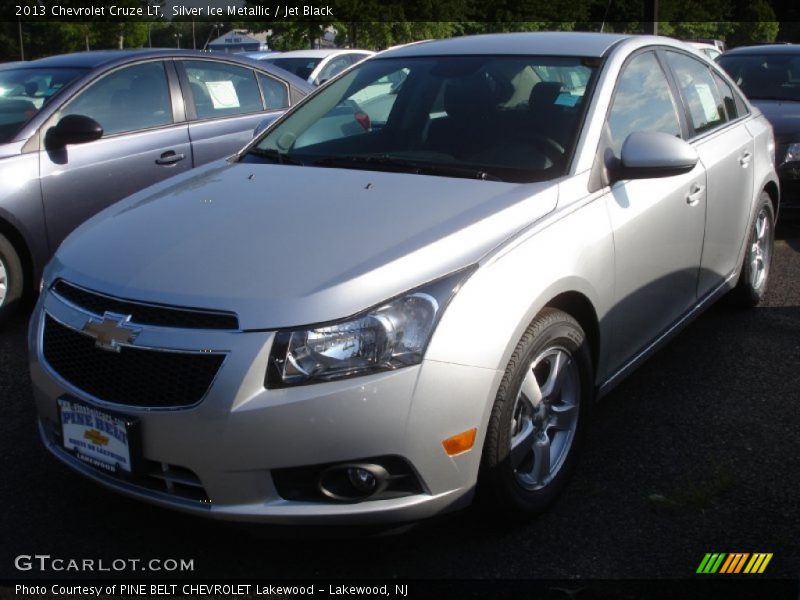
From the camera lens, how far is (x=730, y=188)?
461cm

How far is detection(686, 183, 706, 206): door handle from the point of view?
404 centimetres

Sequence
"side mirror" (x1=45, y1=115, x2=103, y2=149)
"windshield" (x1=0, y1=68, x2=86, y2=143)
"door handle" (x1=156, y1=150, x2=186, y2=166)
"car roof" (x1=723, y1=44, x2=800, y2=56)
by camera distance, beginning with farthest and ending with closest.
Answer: "car roof" (x1=723, y1=44, x2=800, y2=56) → "door handle" (x1=156, y1=150, x2=186, y2=166) → "windshield" (x1=0, y1=68, x2=86, y2=143) → "side mirror" (x1=45, y1=115, x2=103, y2=149)

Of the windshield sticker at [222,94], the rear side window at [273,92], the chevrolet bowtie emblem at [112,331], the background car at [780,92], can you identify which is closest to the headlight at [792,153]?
the background car at [780,92]

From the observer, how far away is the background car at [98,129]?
5230mm

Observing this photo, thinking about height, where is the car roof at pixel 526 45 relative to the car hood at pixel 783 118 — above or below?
above

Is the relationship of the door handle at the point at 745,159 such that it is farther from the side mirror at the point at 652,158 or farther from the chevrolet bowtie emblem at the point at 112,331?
the chevrolet bowtie emblem at the point at 112,331

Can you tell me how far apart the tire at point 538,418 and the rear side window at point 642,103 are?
958 mm

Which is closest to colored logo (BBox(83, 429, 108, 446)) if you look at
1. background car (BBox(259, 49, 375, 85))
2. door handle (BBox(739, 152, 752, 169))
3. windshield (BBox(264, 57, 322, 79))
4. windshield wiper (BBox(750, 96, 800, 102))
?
door handle (BBox(739, 152, 752, 169))

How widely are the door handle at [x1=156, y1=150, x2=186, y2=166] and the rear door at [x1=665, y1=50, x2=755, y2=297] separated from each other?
3.18 metres

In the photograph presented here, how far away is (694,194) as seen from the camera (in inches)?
162

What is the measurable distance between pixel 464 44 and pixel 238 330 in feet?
7.63

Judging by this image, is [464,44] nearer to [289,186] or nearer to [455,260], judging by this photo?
[289,186]

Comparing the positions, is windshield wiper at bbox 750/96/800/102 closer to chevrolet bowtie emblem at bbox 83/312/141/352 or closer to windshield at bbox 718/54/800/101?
windshield at bbox 718/54/800/101

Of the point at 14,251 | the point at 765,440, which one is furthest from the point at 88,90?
the point at 765,440
